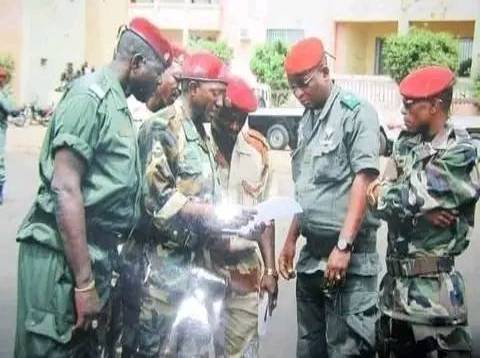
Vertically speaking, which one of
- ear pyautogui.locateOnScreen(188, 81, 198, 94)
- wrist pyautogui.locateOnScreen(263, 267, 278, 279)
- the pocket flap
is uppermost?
ear pyautogui.locateOnScreen(188, 81, 198, 94)

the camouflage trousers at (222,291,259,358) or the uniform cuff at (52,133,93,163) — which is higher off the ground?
the uniform cuff at (52,133,93,163)

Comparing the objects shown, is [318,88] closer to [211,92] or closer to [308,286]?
[211,92]

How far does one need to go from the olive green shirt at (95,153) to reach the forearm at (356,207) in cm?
79

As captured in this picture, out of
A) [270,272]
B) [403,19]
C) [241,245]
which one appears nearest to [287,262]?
[270,272]

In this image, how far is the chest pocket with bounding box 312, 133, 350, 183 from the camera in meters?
3.07

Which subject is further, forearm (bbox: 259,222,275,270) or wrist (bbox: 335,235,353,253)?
forearm (bbox: 259,222,275,270)

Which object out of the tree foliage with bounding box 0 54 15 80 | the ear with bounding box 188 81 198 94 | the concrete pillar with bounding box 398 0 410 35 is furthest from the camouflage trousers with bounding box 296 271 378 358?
the tree foliage with bounding box 0 54 15 80

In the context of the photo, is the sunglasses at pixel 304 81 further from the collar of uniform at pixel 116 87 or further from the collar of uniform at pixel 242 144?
the collar of uniform at pixel 116 87

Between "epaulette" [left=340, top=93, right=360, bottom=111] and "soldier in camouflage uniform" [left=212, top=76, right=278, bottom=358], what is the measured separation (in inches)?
13.7

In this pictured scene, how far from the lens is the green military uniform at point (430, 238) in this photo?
2.72 meters

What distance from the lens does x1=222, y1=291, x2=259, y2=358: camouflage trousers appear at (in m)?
3.24

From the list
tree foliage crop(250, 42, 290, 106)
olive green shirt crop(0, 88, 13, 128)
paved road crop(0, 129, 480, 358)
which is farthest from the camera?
olive green shirt crop(0, 88, 13, 128)

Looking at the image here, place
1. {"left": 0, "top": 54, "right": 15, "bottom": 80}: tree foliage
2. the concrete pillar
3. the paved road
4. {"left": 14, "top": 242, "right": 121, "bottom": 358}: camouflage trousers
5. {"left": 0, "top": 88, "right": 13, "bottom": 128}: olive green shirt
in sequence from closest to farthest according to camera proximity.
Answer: {"left": 14, "top": 242, "right": 121, "bottom": 358}: camouflage trousers → the paved road → the concrete pillar → {"left": 0, "top": 88, "right": 13, "bottom": 128}: olive green shirt → {"left": 0, "top": 54, "right": 15, "bottom": 80}: tree foliage

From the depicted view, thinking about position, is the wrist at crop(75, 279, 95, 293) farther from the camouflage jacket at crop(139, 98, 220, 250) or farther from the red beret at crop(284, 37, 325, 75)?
the red beret at crop(284, 37, 325, 75)
